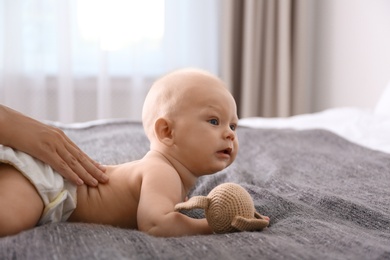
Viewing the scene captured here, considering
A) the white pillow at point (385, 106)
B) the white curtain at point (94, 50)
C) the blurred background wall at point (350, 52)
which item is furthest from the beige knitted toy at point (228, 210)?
the white curtain at point (94, 50)

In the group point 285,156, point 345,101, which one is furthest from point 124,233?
point 345,101

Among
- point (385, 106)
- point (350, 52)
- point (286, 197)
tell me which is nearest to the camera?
point (286, 197)

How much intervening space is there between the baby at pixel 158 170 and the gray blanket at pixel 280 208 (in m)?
0.11

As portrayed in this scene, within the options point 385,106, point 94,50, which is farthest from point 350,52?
point 94,50

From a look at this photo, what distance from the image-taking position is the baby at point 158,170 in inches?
40.2

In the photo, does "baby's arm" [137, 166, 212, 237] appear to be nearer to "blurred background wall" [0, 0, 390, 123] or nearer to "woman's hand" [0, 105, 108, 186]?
"woman's hand" [0, 105, 108, 186]

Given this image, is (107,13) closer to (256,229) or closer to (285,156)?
(285,156)

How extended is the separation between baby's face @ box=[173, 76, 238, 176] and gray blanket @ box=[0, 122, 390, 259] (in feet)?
0.45

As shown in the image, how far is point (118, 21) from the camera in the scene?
3.44m

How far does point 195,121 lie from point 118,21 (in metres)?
2.43

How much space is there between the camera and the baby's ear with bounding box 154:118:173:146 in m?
1.14

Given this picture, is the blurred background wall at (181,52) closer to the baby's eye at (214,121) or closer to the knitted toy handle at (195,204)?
the baby's eye at (214,121)

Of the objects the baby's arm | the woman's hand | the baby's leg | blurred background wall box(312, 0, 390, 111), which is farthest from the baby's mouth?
blurred background wall box(312, 0, 390, 111)

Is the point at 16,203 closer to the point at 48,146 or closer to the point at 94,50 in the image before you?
the point at 48,146
